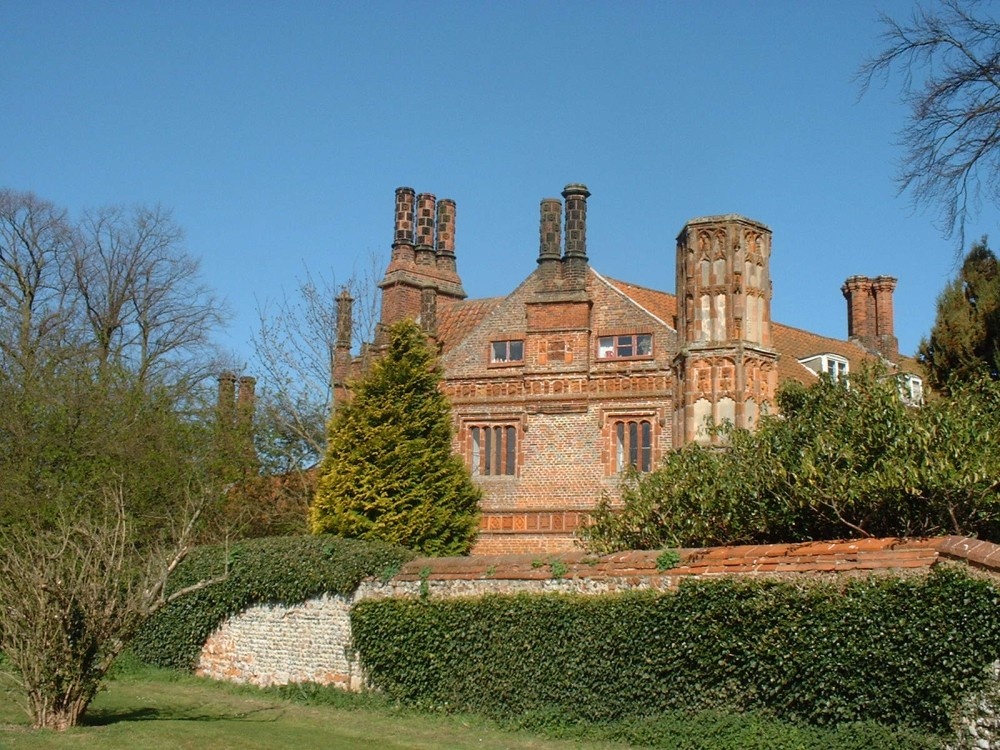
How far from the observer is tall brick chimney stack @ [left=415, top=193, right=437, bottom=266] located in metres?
35.8

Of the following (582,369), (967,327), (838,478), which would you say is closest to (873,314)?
(582,369)

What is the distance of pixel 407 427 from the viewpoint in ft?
77.8

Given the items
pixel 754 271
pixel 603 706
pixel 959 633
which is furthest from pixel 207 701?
pixel 754 271

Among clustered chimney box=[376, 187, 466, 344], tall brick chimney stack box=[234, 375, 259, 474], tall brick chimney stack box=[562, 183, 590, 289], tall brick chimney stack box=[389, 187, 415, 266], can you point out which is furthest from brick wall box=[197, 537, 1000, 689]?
tall brick chimney stack box=[389, 187, 415, 266]

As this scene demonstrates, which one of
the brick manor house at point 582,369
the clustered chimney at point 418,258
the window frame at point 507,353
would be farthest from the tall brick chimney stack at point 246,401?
the window frame at point 507,353

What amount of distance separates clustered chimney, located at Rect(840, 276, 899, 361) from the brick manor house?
10.1 meters

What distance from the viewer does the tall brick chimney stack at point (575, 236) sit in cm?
3027

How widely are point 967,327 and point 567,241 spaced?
1225 centimetres

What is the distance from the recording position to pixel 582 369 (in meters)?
29.6

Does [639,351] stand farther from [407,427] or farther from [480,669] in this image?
[480,669]

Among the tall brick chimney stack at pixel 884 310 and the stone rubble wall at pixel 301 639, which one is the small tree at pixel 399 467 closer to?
the stone rubble wall at pixel 301 639

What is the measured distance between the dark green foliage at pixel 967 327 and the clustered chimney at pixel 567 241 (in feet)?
35.2

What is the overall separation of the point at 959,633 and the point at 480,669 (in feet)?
23.1

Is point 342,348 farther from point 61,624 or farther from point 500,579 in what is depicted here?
point 61,624
